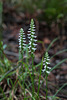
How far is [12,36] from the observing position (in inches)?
181

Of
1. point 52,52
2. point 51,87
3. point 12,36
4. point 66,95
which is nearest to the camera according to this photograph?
point 66,95

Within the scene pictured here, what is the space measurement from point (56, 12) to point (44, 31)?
771 millimetres

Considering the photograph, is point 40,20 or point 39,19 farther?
point 40,20

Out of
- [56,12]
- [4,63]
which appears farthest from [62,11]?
[4,63]

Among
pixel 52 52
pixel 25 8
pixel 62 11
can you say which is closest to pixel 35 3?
pixel 25 8

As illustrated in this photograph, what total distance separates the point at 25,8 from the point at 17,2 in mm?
415

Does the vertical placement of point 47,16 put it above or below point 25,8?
below

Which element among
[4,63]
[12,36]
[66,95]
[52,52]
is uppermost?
[12,36]

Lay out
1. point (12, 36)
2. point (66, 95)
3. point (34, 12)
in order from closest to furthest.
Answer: point (66, 95), point (12, 36), point (34, 12)

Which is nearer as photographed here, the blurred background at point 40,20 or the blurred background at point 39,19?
the blurred background at point 40,20

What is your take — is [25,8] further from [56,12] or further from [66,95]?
[66,95]

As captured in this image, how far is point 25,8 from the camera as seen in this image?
214 inches

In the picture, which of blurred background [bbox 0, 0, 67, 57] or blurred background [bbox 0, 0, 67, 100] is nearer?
blurred background [bbox 0, 0, 67, 100]

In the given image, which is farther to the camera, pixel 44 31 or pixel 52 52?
pixel 44 31
